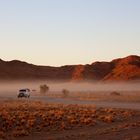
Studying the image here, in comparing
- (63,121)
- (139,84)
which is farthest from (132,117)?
(139,84)

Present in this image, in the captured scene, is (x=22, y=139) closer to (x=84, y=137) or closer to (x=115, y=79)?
(x=84, y=137)

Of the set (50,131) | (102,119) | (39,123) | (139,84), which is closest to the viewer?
(50,131)

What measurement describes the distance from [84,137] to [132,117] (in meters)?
11.5

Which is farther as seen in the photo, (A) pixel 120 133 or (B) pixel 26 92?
(B) pixel 26 92

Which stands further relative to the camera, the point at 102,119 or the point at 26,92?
the point at 26,92

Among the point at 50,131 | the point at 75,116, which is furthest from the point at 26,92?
the point at 50,131

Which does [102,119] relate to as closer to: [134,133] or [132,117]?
[132,117]

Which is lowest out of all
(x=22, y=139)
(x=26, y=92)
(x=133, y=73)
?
(x=22, y=139)

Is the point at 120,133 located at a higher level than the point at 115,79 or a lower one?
lower

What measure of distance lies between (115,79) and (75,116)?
6318 inches

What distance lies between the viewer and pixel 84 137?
24.1m

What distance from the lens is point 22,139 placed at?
2458cm

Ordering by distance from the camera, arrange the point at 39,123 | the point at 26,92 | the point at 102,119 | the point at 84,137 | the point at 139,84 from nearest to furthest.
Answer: the point at 84,137, the point at 39,123, the point at 102,119, the point at 26,92, the point at 139,84

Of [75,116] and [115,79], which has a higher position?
[115,79]
